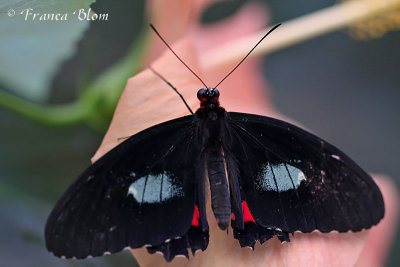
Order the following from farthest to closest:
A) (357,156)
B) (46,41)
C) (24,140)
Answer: (357,156) < (24,140) < (46,41)

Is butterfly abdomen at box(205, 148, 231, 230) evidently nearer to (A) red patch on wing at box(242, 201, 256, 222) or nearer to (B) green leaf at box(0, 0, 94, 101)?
(A) red patch on wing at box(242, 201, 256, 222)

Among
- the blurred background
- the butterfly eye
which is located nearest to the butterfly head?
the butterfly eye

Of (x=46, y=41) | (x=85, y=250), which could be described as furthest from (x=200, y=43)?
(x=85, y=250)

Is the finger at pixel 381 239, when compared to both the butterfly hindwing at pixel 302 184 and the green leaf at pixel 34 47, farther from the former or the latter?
the green leaf at pixel 34 47

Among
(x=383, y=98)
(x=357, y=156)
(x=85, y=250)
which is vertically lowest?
(x=85, y=250)

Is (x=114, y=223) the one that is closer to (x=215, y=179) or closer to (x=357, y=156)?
(x=215, y=179)

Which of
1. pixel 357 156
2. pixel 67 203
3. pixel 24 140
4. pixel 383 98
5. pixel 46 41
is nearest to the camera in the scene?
pixel 67 203

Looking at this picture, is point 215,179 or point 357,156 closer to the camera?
point 215,179
